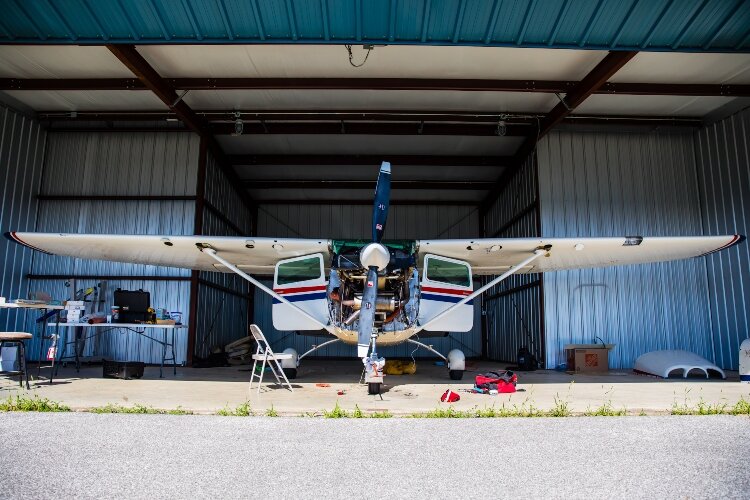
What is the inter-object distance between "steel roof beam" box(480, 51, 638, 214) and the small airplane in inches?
148

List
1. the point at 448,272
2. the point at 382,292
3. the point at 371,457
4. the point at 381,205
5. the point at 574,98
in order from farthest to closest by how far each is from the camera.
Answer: the point at 574,98 → the point at 382,292 → the point at 448,272 → the point at 381,205 → the point at 371,457

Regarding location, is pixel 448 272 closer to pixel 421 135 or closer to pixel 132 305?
pixel 132 305

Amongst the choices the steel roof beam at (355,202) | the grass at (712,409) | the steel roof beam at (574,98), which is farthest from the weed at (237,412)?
the steel roof beam at (355,202)

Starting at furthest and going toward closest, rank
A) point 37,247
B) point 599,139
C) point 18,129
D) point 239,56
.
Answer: point 599,139 → point 18,129 → point 239,56 → point 37,247

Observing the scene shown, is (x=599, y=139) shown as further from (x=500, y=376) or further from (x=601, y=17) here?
(x=500, y=376)

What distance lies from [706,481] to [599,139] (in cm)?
1320

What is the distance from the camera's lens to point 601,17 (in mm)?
7695

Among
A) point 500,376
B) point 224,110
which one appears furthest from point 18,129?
point 500,376

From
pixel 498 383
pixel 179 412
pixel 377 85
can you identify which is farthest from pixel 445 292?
pixel 179 412

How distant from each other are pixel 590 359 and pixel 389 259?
6365 mm

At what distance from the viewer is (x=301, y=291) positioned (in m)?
9.57

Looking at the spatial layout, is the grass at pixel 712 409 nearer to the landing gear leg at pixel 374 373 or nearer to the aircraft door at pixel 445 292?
the landing gear leg at pixel 374 373

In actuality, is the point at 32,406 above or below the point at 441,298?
below

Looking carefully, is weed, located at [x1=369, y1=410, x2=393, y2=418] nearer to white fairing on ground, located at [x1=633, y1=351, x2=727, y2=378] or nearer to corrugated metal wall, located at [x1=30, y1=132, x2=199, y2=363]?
white fairing on ground, located at [x1=633, y1=351, x2=727, y2=378]
